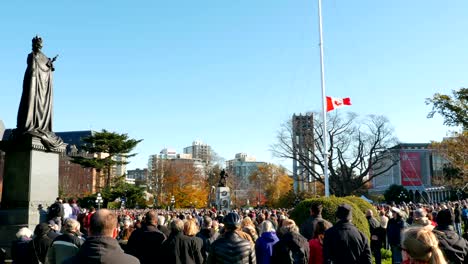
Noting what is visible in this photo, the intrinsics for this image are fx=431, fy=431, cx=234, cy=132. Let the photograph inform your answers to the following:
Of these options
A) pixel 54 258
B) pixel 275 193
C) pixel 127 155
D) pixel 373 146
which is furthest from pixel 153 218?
pixel 275 193

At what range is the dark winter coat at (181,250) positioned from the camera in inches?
246

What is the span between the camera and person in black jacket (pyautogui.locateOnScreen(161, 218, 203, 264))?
625 cm

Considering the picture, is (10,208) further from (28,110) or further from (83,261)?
(83,261)

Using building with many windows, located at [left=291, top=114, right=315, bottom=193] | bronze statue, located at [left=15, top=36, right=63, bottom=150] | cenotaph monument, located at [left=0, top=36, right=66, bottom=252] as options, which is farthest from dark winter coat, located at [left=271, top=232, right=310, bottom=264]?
building with many windows, located at [left=291, top=114, right=315, bottom=193]

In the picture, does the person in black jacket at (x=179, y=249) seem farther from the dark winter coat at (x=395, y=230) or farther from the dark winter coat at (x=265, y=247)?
the dark winter coat at (x=395, y=230)

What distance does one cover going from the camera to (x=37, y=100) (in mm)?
12203

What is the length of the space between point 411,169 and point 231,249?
91.4 meters

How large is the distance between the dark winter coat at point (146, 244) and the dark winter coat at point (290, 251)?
1830 millimetres

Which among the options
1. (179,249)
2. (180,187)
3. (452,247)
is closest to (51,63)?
(179,249)

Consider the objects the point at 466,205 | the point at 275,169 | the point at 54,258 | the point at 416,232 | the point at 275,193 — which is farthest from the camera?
the point at 275,169

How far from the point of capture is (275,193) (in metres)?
96.4

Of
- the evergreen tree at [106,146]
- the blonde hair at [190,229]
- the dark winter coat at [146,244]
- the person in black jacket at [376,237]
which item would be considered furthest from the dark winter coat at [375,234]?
the evergreen tree at [106,146]

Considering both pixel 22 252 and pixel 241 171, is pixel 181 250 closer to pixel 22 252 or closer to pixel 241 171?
pixel 22 252

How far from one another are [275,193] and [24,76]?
8695 cm
